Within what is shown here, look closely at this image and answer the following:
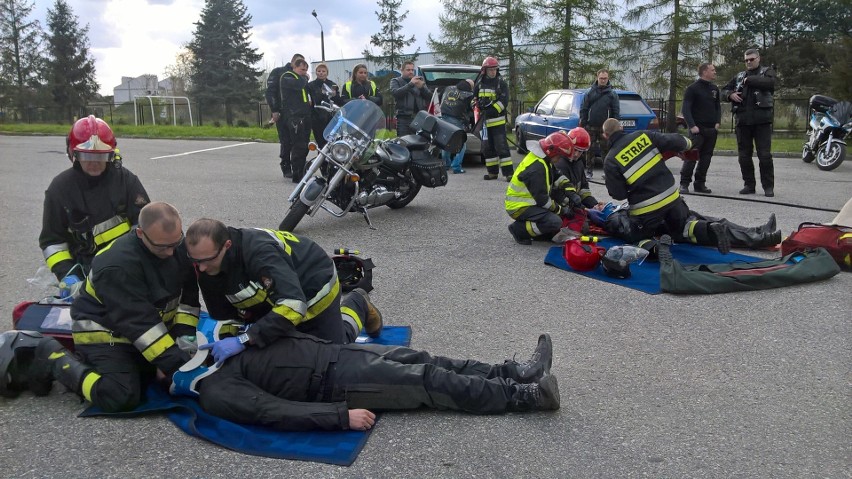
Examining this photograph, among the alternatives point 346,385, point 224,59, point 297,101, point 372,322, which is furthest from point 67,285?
point 224,59

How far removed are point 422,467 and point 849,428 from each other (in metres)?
2.10

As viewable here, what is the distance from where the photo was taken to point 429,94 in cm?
1349

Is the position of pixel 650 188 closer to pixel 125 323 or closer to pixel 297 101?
pixel 125 323

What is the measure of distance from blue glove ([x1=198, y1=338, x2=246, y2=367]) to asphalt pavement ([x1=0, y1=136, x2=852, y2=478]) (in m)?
0.41

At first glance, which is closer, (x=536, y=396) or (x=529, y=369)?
(x=536, y=396)

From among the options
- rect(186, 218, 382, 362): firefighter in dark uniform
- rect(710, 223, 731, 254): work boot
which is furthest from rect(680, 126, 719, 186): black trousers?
rect(186, 218, 382, 362): firefighter in dark uniform

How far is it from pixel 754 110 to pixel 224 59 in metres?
40.4

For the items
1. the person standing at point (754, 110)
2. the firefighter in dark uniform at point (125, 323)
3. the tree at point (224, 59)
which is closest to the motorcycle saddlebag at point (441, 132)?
the person standing at point (754, 110)

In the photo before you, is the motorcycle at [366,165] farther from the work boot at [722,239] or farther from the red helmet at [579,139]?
the work boot at [722,239]

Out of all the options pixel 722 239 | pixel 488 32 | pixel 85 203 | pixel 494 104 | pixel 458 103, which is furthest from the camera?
pixel 488 32

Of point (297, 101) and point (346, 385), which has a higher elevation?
point (297, 101)

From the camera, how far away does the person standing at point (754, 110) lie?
9.97 metres

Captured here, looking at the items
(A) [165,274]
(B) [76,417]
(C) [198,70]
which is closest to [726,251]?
(A) [165,274]

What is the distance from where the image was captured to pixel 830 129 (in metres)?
13.7
